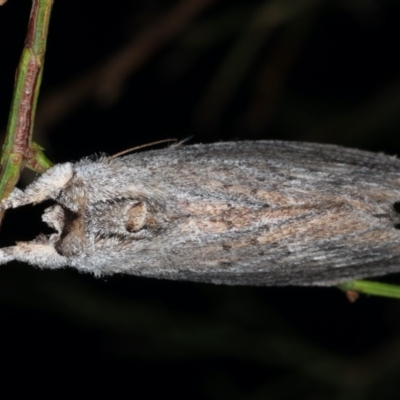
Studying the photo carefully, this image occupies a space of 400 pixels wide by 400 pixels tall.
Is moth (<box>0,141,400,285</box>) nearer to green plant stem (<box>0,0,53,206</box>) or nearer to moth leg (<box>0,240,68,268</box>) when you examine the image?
moth leg (<box>0,240,68,268</box>)

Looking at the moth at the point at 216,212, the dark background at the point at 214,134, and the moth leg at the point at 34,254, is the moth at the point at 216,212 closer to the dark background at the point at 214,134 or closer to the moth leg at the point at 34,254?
the moth leg at the point at 34,254

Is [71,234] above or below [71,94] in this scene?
below

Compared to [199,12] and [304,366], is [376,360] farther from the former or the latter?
[199,12]

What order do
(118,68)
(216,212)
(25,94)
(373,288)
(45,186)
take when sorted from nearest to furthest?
(25,94) → (45,186) → (216,212) → (373,288) → (118,68)

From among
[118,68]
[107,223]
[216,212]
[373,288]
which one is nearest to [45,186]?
[107,223]

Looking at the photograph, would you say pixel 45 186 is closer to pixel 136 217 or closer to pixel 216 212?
pixel 136 217

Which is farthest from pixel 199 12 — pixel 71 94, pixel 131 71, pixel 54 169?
pixel 54 169
